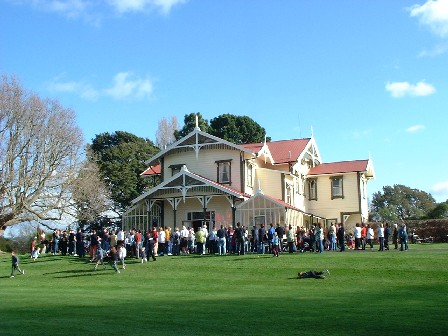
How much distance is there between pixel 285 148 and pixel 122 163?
1994 cm

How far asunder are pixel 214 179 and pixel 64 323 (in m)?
29.1

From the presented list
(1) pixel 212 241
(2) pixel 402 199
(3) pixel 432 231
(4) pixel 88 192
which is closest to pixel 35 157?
(4) pixel 88 192

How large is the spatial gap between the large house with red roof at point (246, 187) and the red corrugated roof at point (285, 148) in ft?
0.27

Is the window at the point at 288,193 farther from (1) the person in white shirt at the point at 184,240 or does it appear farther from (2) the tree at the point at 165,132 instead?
(2) the tree at the point at 165,132

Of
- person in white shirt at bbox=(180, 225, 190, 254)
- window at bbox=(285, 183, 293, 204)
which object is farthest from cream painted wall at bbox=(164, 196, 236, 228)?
window at bbox=(285, 183, 293, 204)

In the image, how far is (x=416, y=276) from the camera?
70.7ft

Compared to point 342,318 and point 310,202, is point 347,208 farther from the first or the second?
point 342,318

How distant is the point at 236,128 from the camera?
69.8m

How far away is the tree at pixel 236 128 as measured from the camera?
6950 cm

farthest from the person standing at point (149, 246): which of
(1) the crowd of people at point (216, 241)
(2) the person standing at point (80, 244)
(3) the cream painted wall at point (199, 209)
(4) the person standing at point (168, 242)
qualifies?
(3) the cream painted wall at point (199, 209)

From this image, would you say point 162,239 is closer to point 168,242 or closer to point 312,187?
point 168,242

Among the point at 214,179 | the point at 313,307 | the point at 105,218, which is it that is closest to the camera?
the point at 313,307

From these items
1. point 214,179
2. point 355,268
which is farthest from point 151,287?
point 214,179

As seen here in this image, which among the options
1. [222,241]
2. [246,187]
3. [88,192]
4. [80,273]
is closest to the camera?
[80,273]
